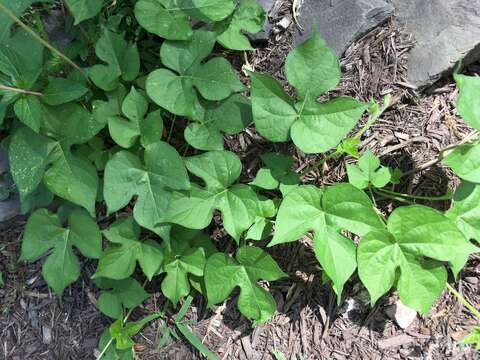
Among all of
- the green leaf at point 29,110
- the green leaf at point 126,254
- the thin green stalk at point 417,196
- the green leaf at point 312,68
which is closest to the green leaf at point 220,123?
the green leaf at point 312,68

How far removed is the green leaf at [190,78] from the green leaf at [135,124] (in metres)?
0.07

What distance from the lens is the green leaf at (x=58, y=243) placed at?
2.17m

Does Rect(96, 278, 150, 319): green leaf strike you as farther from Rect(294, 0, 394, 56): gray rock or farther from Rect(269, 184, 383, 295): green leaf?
Rect(294, 0, 394, 56): gray rock

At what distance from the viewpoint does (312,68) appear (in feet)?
6.15

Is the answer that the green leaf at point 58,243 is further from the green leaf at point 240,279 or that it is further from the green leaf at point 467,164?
the green leaf at point 467,164

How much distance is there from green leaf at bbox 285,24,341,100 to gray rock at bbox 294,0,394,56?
0.46 metres

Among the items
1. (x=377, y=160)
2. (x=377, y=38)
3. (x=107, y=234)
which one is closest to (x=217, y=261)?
(x=107, y=234)

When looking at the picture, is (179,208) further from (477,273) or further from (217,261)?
(477,273)

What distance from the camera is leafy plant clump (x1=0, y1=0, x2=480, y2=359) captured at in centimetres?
185

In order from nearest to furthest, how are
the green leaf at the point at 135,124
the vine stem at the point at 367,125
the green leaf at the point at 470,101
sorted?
the green leaf at the point at 470,101, the green leaf at the point at 135,124, the vine stem at the point at 367,125

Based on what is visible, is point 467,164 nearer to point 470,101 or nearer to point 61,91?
point 470,101

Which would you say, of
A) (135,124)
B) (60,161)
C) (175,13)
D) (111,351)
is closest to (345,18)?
(175,13)

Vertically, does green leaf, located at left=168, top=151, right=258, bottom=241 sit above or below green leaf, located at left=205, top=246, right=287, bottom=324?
above

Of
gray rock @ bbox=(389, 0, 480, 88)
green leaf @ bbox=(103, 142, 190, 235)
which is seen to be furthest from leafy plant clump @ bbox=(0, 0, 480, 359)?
gray rock @ bbox=(389, 0, 480, 88)
